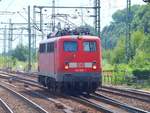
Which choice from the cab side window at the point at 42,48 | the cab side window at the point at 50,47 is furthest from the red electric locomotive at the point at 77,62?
the cab side window at the point at 42,48

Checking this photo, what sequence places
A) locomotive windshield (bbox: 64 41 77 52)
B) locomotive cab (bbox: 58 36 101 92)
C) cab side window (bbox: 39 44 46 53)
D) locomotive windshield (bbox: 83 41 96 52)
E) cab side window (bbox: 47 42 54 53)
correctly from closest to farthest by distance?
1. locomotive cab (bbox: 58 36 101 92)
2. locomotive windshield (bbox: 64 41 77 52)
3. locomotive windshield (bbox: 83 41 96 52)
4. cab side window (bbox: 47 42 54 53)
5. cab side window (bbox: 39 44 46 53)

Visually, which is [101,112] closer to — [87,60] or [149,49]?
[87,60]

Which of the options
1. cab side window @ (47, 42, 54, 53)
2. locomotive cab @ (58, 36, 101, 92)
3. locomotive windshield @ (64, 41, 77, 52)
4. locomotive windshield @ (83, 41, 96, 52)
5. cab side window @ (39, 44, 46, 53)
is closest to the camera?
locomotive cab @ (58, 36, 101, 92)

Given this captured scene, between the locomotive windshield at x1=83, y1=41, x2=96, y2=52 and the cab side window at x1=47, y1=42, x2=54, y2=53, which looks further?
the cab side window at x1=47, y1=42, x2=54, y2=53

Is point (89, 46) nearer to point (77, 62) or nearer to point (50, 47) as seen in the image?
point (77, 62)

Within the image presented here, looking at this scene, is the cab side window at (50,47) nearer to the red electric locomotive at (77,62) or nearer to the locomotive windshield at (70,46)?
the red electric locomotive at (77,62)

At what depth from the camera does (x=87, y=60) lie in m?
28.0

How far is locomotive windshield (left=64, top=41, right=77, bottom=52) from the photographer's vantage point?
28.2 m

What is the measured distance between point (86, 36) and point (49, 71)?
339 cm

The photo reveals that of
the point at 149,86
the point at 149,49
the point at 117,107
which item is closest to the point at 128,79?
the point at 149,86

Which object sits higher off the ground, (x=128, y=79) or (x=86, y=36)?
(x=86, y=36)

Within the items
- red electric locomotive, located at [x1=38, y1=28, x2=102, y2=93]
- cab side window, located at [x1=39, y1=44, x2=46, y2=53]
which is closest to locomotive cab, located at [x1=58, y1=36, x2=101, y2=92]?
red electric locomotive, located at [x1=38, y1=28, x2=102, y2=93]

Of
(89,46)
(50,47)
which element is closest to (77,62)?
(89,46)

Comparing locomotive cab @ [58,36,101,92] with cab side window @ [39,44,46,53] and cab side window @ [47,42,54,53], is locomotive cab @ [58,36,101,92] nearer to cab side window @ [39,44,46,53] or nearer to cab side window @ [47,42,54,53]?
cab side window @ [47,42,54,53]
